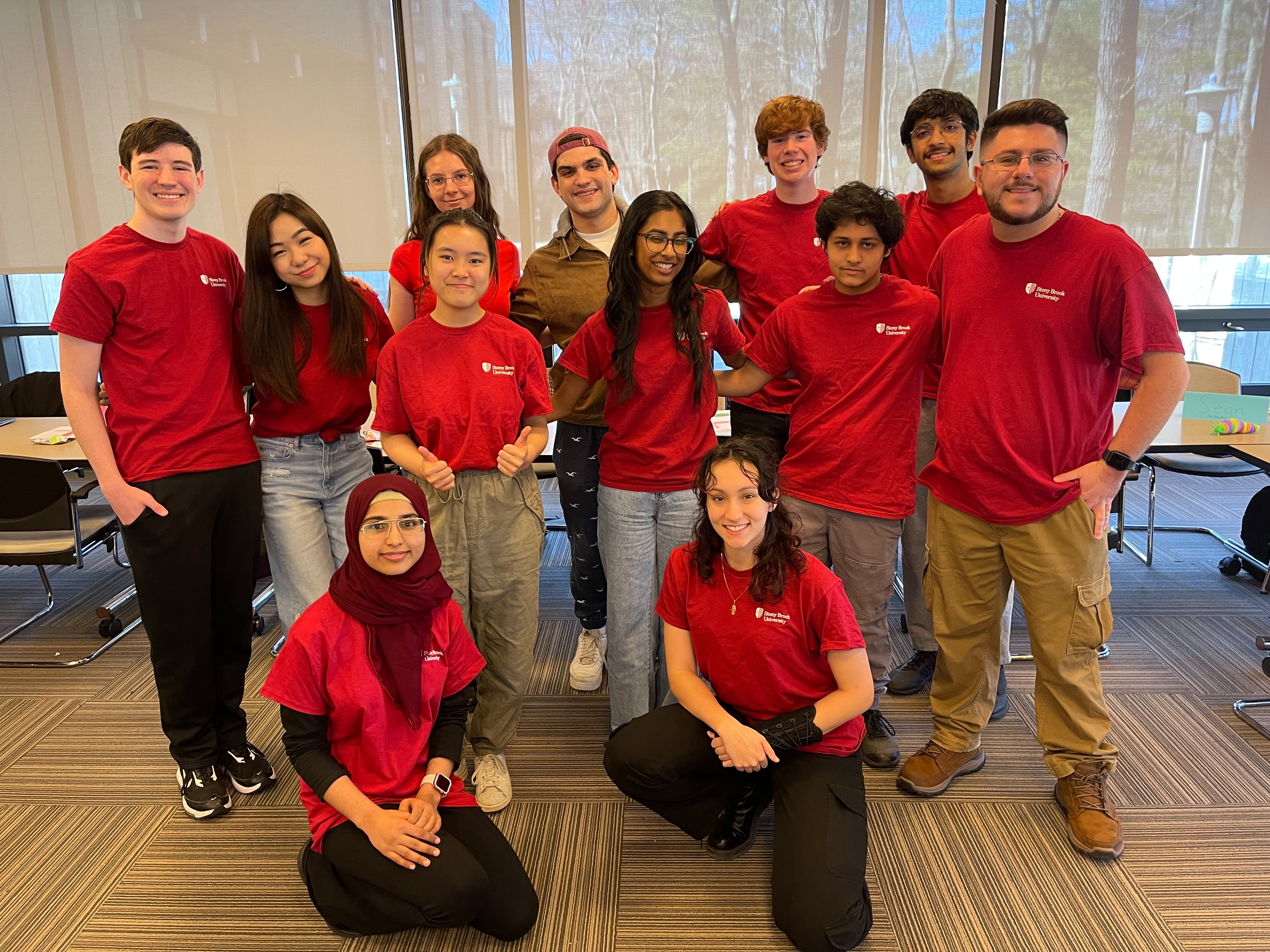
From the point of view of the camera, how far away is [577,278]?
264 centimetres

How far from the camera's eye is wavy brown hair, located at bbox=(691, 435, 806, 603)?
206 centimetres

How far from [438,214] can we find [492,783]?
1.68m

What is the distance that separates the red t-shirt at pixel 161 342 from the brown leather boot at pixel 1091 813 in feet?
8.02

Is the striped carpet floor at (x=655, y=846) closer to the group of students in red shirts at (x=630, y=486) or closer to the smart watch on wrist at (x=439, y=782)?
the group of students in red shirts at (x=630, y=486)

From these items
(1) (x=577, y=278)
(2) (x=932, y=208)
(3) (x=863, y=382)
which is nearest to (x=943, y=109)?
(2) (x=932, y=208)

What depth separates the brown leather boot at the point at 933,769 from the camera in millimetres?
2484

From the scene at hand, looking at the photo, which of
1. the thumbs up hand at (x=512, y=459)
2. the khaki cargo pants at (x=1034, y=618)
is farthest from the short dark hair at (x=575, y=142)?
the khaki cargo pants at (x=1034, y=618)

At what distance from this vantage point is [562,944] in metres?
1.98

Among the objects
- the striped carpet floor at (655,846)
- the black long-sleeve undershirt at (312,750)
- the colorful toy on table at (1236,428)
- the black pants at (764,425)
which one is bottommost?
the striped carpet floor at (655,846)

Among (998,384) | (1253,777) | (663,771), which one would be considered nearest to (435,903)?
(663,771)

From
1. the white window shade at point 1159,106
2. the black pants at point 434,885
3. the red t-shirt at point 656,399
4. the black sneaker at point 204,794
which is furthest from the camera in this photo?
the white window shade at point 1159,106

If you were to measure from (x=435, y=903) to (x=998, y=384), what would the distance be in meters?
1.79

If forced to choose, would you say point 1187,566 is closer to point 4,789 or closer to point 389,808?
point 389,808

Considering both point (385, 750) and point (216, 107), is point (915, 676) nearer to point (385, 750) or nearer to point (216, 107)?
point (385, 750)
